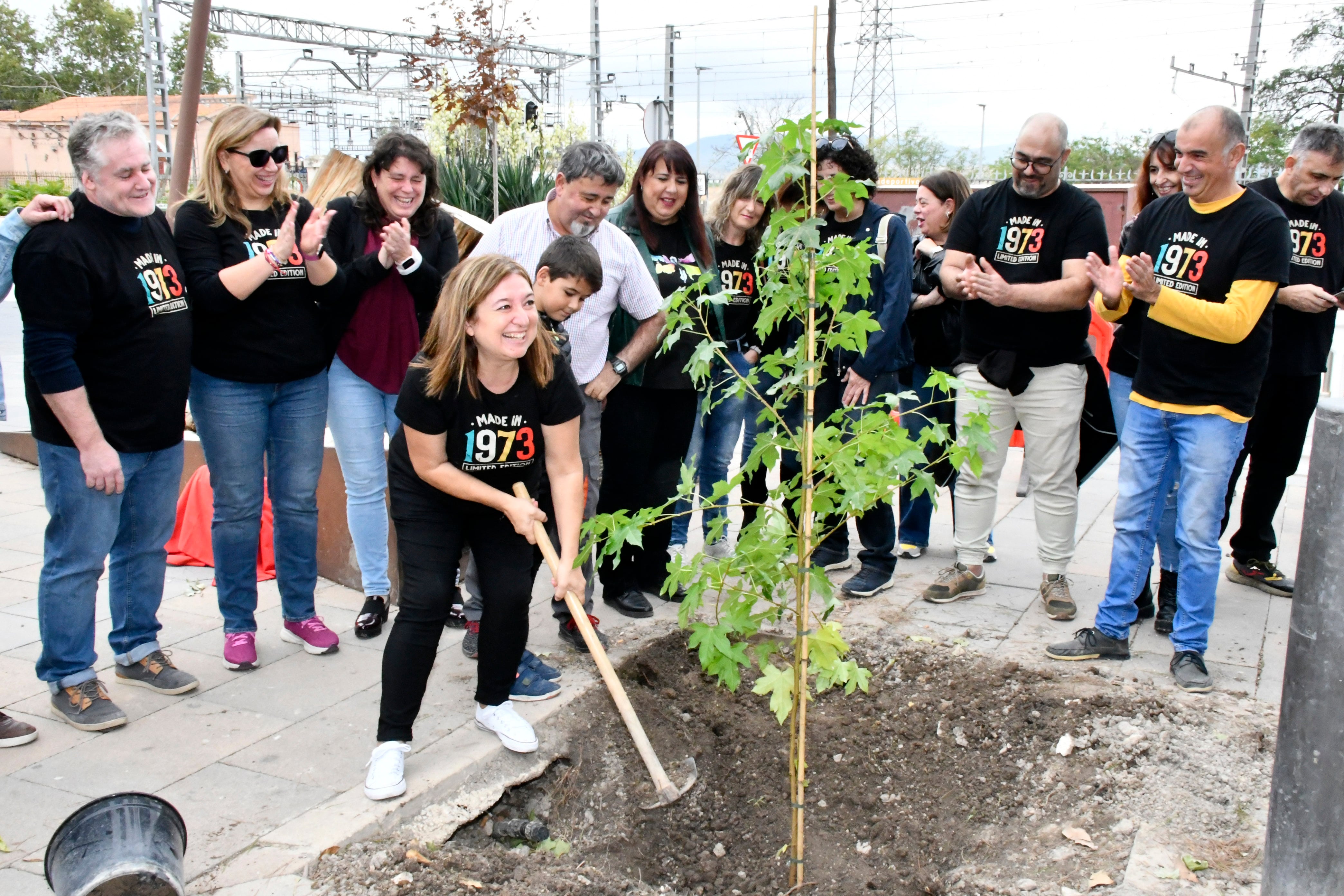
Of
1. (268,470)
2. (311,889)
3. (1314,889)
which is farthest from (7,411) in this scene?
(1314,889)

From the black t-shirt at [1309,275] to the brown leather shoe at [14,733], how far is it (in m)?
5.27

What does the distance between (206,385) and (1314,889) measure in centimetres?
371

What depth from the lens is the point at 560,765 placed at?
3.51 m

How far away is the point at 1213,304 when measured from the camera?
3875 millimetres

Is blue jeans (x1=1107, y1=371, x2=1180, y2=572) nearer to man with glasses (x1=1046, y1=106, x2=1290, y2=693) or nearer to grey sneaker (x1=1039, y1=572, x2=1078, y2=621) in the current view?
grey sneaker (x1=1039, y1=572, x2=1078, y2=621)

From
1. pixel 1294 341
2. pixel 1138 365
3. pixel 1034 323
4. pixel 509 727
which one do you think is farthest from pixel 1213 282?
pixel 509 727

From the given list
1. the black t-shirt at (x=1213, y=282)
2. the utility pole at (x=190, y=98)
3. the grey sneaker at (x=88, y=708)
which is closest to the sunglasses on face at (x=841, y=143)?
the black t-shirt at (x=1213, y=282)

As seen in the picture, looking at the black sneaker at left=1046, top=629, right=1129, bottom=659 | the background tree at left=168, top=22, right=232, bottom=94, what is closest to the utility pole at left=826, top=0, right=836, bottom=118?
the black sneaker at left=1046, top=629, right=1129, bottom=659

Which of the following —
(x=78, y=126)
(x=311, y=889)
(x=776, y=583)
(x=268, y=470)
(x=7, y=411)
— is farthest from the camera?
(x=7, y=411)

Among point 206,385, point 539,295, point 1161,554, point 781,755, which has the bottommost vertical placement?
point 781,755

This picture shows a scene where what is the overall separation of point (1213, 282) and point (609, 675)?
2707 mm

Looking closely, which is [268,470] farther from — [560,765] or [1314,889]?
[1314,889]

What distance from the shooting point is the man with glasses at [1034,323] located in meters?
4.46

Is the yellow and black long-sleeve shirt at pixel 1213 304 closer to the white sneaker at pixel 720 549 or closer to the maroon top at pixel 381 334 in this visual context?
the white sneaker at pixel 720 549
